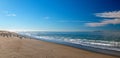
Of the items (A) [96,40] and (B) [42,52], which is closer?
(B) [42,52]

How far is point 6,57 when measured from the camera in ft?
42.9

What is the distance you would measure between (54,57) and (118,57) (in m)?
5.07

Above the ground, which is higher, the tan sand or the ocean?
the ocean

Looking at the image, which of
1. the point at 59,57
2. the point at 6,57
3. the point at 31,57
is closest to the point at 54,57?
the point at 59,57

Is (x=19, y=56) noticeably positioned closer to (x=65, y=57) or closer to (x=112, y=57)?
(x=65, y=57)

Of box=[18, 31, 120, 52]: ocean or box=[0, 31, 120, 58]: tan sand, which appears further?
box=[18, 31, 120, 52]: ocean

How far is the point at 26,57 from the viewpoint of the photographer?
1328 cm

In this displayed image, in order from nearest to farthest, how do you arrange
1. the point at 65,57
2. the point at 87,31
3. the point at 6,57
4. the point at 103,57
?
the point at 6,57 → the point at 65,57 → the point at 103,57 → the point at 87,31

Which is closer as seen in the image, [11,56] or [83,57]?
[11,56]

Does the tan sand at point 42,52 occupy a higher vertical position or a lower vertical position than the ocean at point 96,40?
lower

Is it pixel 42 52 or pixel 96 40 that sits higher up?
pixel 96 40

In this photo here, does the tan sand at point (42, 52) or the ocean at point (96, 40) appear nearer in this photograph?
the tan sand at point (42, 52)

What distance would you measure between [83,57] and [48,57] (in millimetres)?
2836

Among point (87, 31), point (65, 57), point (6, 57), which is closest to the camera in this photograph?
point (6, 57)
